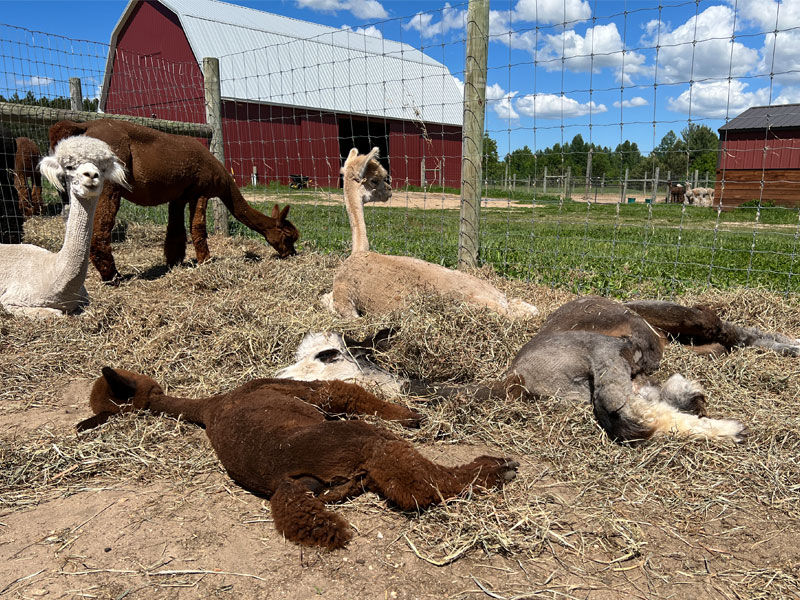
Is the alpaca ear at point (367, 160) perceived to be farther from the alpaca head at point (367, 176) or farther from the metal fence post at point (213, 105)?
the metal fence post at point (213, 105)

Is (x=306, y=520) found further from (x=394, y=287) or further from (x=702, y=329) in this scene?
(x=702, y=329)

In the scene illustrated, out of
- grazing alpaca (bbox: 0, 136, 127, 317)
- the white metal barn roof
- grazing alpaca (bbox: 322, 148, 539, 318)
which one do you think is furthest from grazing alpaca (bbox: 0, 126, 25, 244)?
the white metal barn roof

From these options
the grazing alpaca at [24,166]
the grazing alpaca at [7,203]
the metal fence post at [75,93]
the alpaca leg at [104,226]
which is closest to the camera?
the alpaca leg at [104,226]

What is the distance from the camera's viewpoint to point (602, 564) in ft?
6.70

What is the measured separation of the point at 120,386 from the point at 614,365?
2517 mm

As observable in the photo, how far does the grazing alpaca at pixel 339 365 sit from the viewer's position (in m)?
3.45

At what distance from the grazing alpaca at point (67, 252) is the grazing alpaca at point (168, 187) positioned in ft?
3.31

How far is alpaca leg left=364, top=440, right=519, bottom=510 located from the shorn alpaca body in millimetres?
892

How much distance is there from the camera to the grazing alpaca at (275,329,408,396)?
3447 mm

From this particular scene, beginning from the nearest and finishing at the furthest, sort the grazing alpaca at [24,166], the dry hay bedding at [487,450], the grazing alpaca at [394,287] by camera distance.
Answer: the dry hay bedding at [487,450]
the grazing alpaca at [394,287]
the grazing alpaca at [24,166]

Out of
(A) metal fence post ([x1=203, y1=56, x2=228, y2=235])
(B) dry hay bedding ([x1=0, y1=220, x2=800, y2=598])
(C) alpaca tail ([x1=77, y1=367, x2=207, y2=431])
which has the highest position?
(A) metal fence post ([x1=203, y1=56, x2=228, y2=235])

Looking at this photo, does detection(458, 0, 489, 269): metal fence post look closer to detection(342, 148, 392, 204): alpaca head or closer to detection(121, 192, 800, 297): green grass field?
detection(121, 192, 800, 297): green grass field

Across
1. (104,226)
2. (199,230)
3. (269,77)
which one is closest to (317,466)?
(104,226)

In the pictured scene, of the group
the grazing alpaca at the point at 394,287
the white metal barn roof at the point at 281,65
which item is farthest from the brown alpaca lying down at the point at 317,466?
the white metal barn roof at the point at 281,65
